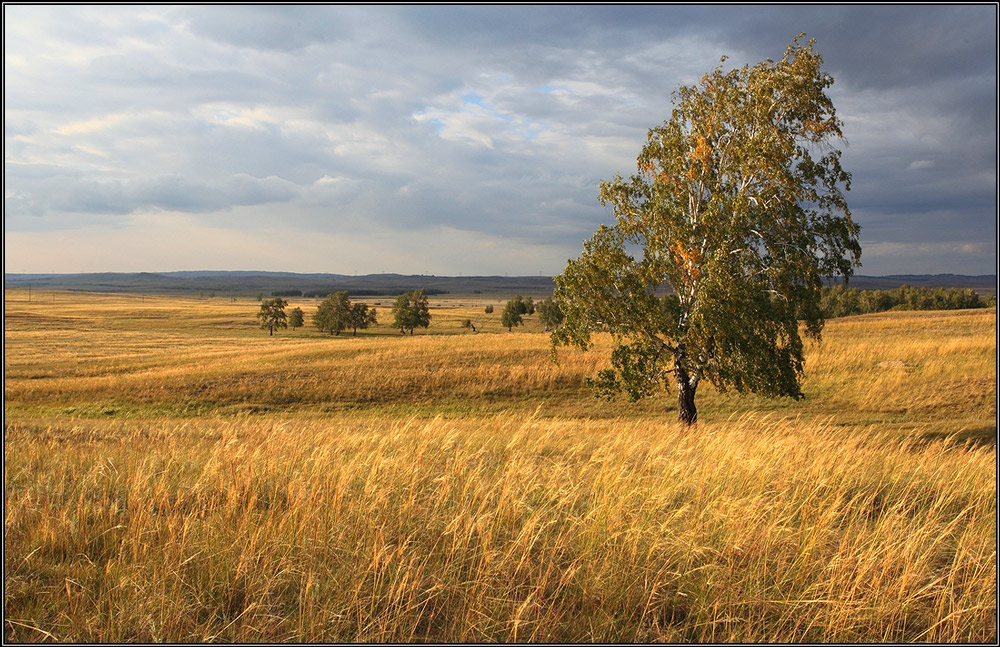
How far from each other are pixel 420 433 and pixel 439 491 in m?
2.52

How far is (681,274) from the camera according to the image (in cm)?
1686

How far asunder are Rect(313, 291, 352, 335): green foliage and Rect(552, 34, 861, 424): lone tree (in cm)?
8694

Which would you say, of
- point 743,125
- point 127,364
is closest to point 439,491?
point 743,125

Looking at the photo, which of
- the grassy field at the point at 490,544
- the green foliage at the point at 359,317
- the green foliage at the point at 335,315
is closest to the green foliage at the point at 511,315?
the green foliage at the point at 359,317

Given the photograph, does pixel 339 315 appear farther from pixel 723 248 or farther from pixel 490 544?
pixel 490 544

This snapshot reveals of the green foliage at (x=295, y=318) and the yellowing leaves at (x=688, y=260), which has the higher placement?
the yellowing leaves at (x=688, y=260)

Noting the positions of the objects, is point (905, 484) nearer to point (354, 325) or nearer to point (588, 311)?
point (588, 311)

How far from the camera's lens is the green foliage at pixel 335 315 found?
99562mm

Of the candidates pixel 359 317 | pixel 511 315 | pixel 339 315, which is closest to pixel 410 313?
pixel 359 317

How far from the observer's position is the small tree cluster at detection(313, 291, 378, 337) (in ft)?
327

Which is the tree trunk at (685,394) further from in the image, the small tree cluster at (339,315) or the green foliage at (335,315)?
the green foliage at (335,315)

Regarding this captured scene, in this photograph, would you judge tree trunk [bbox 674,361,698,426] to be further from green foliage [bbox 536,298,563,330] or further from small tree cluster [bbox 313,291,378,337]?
small tree cluster [bbox 313,291,378,337]

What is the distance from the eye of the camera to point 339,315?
9969cm

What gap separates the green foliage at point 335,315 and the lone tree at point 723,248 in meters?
86.9
